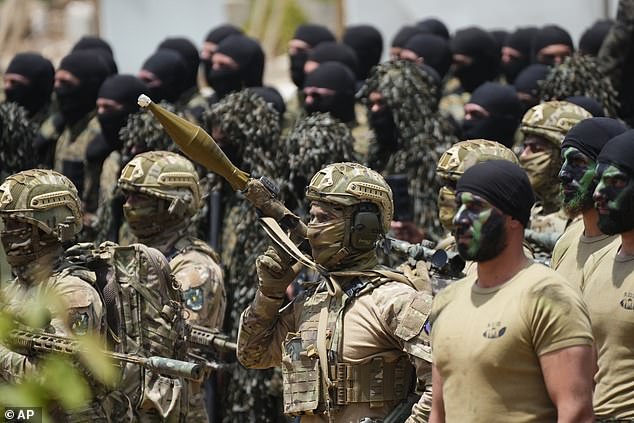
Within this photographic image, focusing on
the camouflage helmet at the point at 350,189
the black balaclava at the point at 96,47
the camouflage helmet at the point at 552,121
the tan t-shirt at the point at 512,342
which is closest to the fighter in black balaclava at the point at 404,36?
the black balaclava at the point at 96,47

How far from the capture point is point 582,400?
6.59 meters

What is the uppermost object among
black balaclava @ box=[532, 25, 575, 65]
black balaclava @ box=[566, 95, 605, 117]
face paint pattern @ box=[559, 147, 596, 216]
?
black balaclava @ box=[532, 25, 575, 65]

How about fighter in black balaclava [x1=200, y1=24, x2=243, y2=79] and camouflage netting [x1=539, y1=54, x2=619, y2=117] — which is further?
fighter in black balaclava [x1=200, y1=24, x2=243, y2=79]

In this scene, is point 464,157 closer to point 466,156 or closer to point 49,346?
point 466,156

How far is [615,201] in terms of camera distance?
24.8 ft

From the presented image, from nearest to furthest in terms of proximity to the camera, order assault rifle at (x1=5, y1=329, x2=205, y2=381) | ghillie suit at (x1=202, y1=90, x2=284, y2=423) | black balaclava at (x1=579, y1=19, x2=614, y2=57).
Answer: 1. assault rifle at (x1=5, y1=329, x2=205, y2=381)
2. ghillie suit at (x1=202, y1=90, x2=284, y2=423)
3. black balaclava at (x1=579, y1=19, x2=614, y2=57)

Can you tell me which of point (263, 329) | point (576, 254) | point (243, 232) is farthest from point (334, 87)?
point (576, 254)

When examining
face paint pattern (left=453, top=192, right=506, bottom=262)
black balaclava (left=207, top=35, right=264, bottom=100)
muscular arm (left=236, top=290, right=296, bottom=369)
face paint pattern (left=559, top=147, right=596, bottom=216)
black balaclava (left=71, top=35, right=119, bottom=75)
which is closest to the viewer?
face paint pattern (left=453, top=192, right=506, bottom=262)

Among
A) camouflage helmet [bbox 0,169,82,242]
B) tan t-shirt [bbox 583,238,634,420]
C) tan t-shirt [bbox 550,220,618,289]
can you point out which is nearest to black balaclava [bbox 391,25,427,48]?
camouflage helmet [bbox 0,169,82,242]

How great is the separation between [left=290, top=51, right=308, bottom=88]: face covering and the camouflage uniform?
213 centimetres

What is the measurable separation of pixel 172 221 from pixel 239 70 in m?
5.25

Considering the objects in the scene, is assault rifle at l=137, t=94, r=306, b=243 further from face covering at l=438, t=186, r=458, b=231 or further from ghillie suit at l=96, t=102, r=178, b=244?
ghillie suit at l=96, t=102, r=178, b=244

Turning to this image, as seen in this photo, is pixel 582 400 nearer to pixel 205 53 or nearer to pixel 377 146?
pixel 377 146

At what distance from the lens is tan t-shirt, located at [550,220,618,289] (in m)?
7.95
